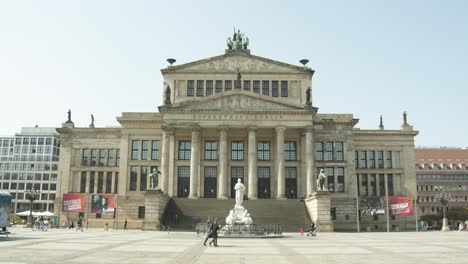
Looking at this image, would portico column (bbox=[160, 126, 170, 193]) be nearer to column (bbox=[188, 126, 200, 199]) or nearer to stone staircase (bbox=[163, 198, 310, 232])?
column (bbox=[188, 126, 200, 199])

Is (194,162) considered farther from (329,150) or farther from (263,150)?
(329,150)

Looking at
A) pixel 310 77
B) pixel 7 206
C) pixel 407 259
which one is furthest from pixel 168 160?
pixel 407 259

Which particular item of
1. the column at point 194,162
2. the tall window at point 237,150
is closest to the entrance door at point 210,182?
the tall window at point 237,150

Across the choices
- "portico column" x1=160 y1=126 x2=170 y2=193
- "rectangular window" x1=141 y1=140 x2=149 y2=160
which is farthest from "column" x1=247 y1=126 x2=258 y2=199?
"rectangular window" x1=141 y1=140 x2=149 y2=160

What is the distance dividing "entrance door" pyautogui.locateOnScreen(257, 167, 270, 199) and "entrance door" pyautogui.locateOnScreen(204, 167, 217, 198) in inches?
252

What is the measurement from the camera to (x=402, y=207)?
211 feet

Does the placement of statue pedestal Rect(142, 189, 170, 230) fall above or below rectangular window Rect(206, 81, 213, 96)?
below

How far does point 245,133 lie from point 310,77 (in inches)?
531

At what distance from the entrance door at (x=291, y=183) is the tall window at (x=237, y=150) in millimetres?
6992

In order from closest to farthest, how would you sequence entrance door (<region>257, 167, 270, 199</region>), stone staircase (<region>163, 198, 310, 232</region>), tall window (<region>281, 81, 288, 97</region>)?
stone staircase (<region>163, 198, 310, 232</region>) < entrance door (<region>257, 167, 270, 199</region>) < tall window (<region>281, 81, 288, 97</region>)

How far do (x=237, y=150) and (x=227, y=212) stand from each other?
48.5 feet

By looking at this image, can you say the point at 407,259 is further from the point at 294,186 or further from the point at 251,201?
the point at 294,186

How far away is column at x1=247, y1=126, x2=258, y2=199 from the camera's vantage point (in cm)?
6144

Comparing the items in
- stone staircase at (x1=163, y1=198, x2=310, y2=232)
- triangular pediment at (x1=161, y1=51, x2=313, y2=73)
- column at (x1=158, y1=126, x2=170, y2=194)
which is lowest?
stone staircase at (x1=163, y1=198, x2=310, y2=232)
